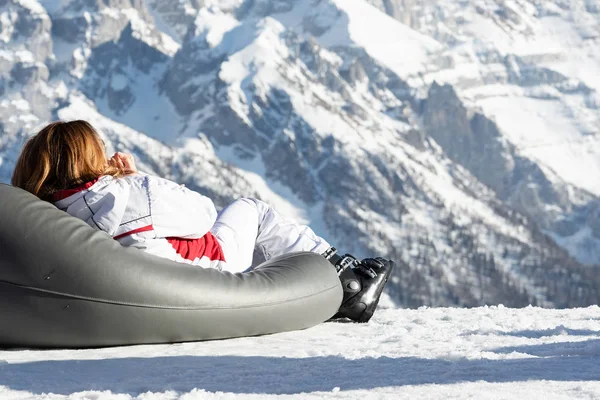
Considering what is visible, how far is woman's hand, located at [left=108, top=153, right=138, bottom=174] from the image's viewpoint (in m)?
7.27

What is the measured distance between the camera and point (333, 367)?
6.11m

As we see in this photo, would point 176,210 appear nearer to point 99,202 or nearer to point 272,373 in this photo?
point 99,202

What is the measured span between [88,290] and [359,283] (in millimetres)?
2624

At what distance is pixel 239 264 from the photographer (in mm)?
8234

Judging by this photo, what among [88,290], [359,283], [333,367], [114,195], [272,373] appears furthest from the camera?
[359,283]

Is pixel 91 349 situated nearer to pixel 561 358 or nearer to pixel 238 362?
pixel 238 362

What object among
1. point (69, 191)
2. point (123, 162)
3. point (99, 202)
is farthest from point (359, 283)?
point (69, 191)

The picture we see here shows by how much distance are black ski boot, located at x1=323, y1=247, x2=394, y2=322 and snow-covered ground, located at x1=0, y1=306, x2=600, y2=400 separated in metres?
0.38

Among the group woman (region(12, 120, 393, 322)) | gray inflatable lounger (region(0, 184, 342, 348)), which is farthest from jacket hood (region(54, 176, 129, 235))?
gray inflatable lounger (region(0, 184, 342, 348))

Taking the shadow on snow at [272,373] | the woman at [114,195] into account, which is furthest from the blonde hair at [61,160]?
the shadow on snow at [272,373]

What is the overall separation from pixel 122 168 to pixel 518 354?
131 inches

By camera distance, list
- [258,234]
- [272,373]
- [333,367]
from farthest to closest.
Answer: [258,234], [333,367], [272,373]

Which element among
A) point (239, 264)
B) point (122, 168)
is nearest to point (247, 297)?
point (239, 264)

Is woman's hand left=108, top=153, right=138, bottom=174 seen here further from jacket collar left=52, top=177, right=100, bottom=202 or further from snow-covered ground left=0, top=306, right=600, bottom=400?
snow-covered ground left=0, top=306, right=600, bottom=400
